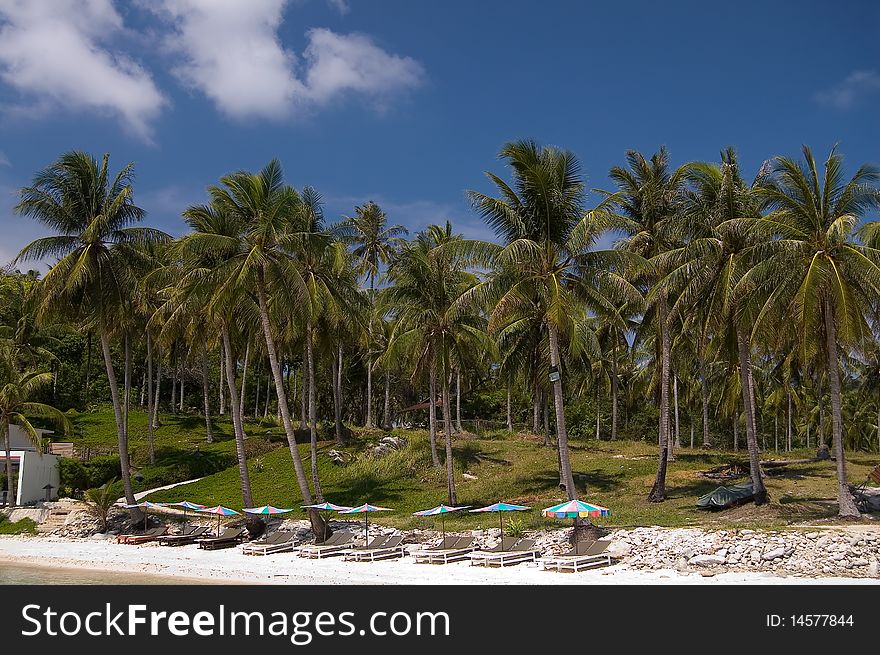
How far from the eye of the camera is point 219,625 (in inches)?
453

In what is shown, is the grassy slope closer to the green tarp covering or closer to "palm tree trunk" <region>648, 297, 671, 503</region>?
the green tarp covering

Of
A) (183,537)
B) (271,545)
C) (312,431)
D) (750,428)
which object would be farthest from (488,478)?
(183,537)

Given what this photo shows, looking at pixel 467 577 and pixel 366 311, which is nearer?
pixel 467 577

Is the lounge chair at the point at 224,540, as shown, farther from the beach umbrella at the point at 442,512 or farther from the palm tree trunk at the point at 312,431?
the beach umbrella at the point at 442,512

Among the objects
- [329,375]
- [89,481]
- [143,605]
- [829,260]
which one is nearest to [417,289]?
[829,260]

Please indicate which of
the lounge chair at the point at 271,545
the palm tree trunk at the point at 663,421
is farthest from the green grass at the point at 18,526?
the palm tree trunk at the point at 663,421

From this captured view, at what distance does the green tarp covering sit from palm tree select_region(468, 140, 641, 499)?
4.91 metres

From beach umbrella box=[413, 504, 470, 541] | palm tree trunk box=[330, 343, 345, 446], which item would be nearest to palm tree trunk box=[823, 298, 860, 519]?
beach umbrella box=[413, 504, 470, 541]

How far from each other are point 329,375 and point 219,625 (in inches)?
1937

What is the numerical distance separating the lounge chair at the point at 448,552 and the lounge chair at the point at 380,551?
A: 674 millimetres

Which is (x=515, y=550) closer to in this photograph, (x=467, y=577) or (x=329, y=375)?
(x=467, y=577)

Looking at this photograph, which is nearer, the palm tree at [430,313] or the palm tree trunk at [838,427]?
the palm tree trunk at [838,427]

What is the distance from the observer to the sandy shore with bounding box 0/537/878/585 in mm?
16359

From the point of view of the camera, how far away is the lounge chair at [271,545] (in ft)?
79.4
